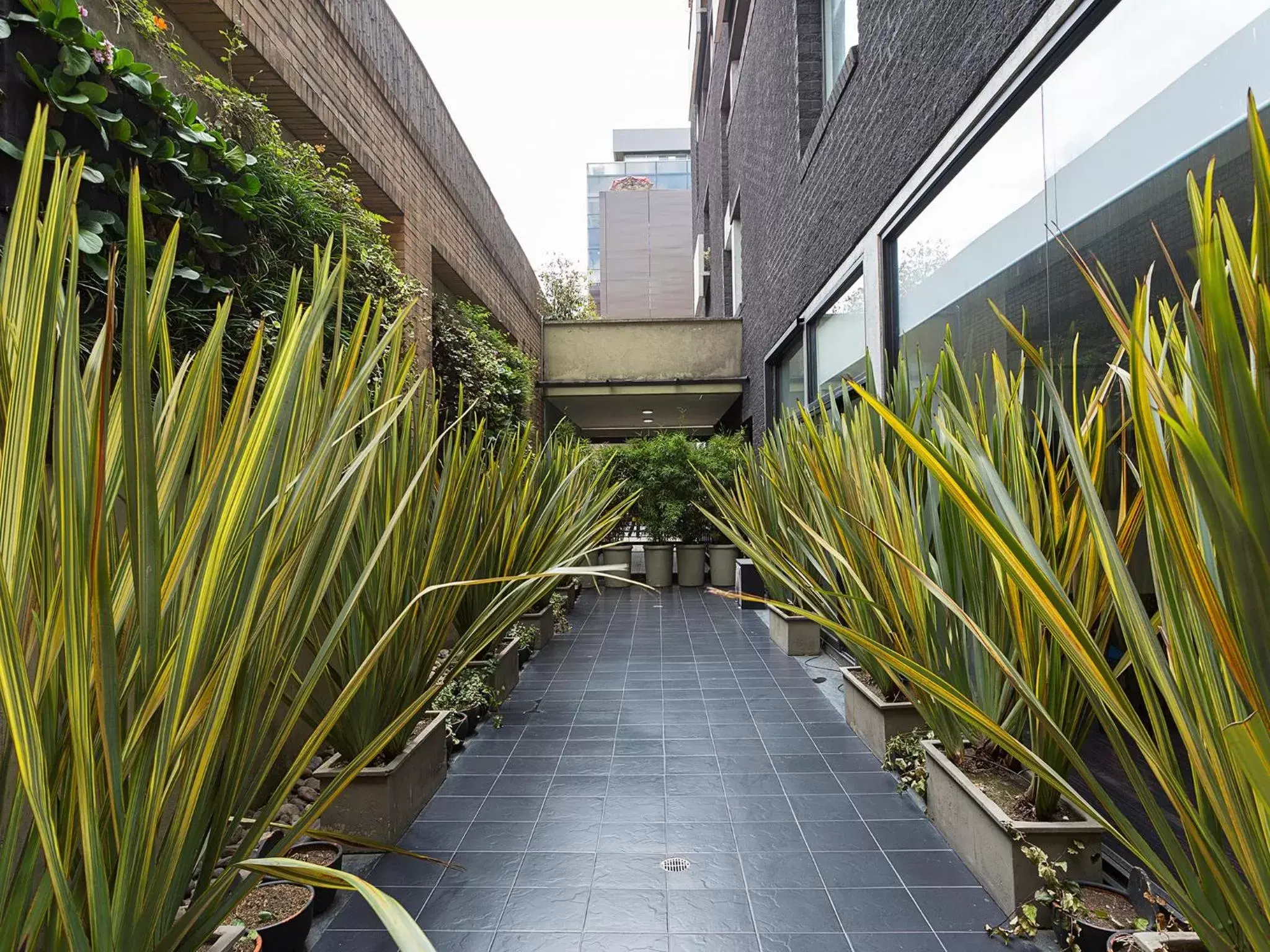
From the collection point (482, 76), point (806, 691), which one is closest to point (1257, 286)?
point (806, 691)

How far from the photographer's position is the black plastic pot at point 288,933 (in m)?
1.52

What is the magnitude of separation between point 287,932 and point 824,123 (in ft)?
18.0

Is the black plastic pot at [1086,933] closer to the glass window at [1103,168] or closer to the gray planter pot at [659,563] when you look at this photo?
the glass window at [1103,168]

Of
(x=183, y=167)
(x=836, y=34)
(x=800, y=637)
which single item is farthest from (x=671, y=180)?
(x=183, y=167)

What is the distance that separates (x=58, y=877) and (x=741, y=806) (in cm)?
203

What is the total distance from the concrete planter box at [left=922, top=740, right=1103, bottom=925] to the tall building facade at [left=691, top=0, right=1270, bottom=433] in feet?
4.04

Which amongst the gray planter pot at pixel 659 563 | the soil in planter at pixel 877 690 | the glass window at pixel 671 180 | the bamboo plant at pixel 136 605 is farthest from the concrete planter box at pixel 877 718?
the glass window at pixel 671 180

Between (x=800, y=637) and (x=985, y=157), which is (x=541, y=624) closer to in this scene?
(x=800, y=637)

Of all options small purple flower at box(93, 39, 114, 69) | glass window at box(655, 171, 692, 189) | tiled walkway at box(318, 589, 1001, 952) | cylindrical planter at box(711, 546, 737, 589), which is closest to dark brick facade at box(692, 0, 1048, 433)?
cylindrical planter at box(711, 546, 737, 589)

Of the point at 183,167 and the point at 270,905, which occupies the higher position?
the point at 183,167

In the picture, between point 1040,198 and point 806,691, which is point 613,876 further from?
point 1040,198

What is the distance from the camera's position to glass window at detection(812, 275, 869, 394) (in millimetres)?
4672

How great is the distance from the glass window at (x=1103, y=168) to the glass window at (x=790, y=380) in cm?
322

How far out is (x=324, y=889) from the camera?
72.7 inches
